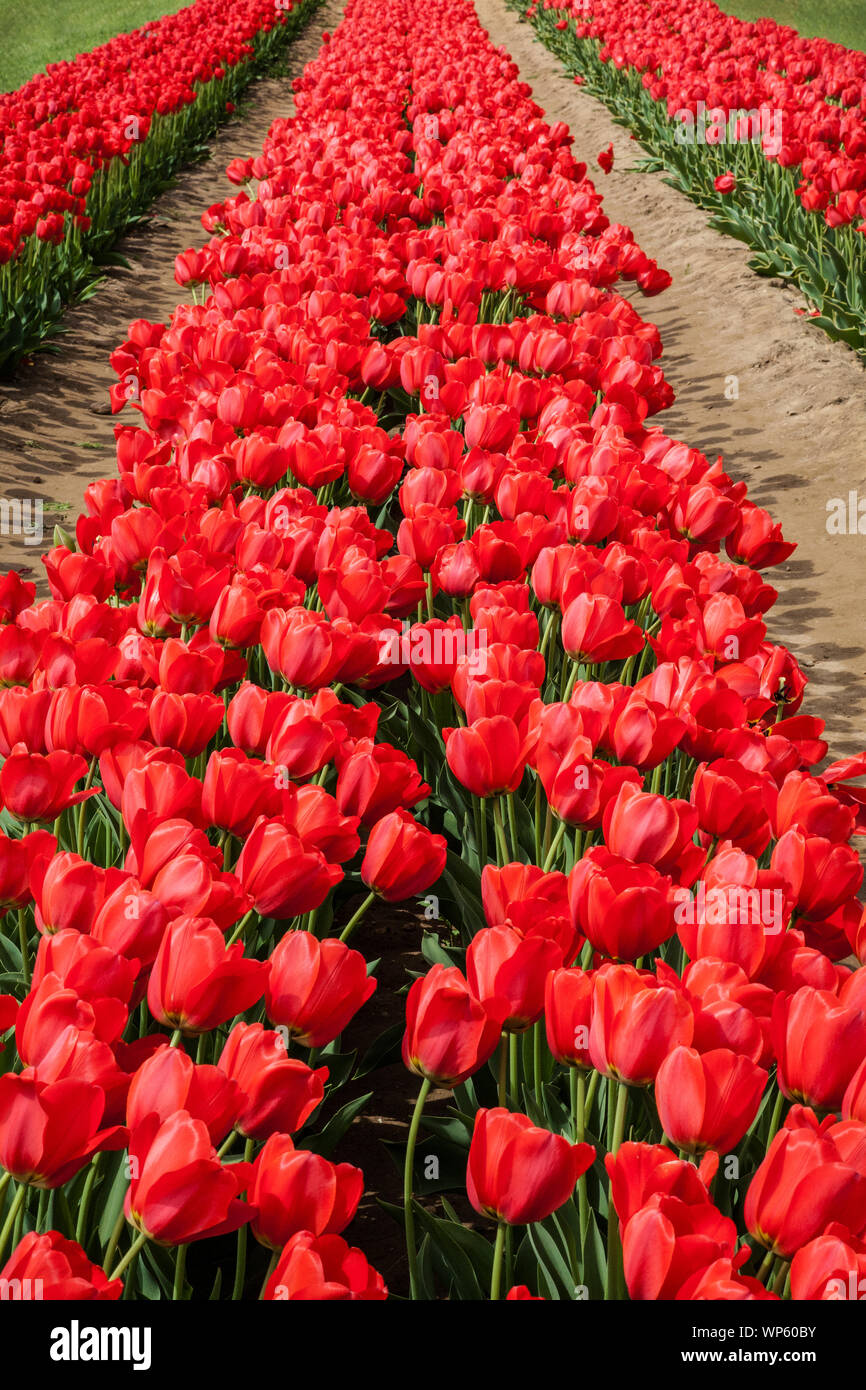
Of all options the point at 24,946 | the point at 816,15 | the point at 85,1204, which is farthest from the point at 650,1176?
the point at 816,15

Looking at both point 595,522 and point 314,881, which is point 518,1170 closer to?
point 314,881

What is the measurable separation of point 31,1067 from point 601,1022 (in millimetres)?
604

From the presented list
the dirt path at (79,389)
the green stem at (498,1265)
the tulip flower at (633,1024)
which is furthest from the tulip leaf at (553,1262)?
the dirt path at (79,389)

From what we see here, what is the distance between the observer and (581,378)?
414 cm

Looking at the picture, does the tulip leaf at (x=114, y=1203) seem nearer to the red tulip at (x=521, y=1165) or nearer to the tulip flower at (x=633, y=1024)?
the red tulip at (x=521, y=1165)

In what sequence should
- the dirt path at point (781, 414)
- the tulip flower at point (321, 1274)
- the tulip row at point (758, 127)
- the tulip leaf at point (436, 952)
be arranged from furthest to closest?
the tulip row at point (758, 127) → the dirt path at point (781, 414) → the tulip leaf at point (436, 952) → the tulip flower at point (321, 1274)

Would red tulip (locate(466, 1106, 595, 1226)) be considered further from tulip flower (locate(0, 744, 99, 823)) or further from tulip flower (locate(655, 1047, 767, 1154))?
tulip flower (locate(0, 744, 99, 823))

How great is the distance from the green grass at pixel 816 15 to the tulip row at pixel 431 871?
30689mm

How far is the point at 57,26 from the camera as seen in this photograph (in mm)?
25172

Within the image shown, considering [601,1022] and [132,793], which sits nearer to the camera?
[601,1022]

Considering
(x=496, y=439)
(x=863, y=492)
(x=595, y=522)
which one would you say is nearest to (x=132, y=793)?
(x=595, y=522)

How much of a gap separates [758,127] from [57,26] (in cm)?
2055

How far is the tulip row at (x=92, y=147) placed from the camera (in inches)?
283

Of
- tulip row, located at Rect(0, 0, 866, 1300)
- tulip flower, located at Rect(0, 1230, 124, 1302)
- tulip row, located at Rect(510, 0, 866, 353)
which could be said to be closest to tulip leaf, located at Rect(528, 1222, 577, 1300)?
tulip row, located at Rect(0, 0, 866, 1300)
